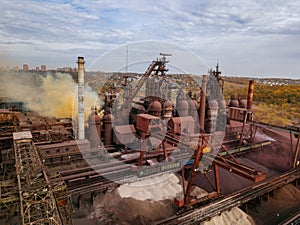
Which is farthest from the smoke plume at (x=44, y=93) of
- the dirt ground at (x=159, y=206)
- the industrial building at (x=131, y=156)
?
the dirt ground at (x=159, y=206)

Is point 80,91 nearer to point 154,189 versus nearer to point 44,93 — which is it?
point 154,189

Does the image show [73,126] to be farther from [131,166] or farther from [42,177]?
[42,177]

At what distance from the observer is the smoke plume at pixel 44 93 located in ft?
126

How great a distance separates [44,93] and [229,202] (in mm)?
45537

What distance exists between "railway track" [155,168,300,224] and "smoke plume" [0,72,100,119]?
71.7ft

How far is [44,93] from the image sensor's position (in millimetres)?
49000

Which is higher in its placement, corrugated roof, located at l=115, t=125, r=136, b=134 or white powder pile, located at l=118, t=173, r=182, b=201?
corrugated roof, located at l=115, t=125, r=136, b=134

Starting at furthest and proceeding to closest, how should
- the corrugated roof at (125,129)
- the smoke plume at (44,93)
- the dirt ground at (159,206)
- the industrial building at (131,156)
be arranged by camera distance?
1. the smoke plume at (44,93)
2. the corrugated roof at (125,129)
3. the dirt ground at (159,206)
4. the industrial building at (131,156)

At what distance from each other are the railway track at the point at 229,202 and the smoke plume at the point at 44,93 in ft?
71.7

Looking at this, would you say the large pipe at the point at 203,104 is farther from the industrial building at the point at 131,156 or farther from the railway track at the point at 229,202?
the railway track at the point at 229,202

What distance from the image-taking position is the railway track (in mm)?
13477

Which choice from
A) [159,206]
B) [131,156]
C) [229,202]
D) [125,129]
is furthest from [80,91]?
[229,202]

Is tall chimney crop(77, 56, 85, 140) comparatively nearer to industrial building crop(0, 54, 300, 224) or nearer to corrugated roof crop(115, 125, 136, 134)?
industrial building crop(0, 54, 300, 224)

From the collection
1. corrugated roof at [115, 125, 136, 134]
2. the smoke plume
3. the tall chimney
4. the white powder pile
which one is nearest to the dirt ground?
the white powder pile
